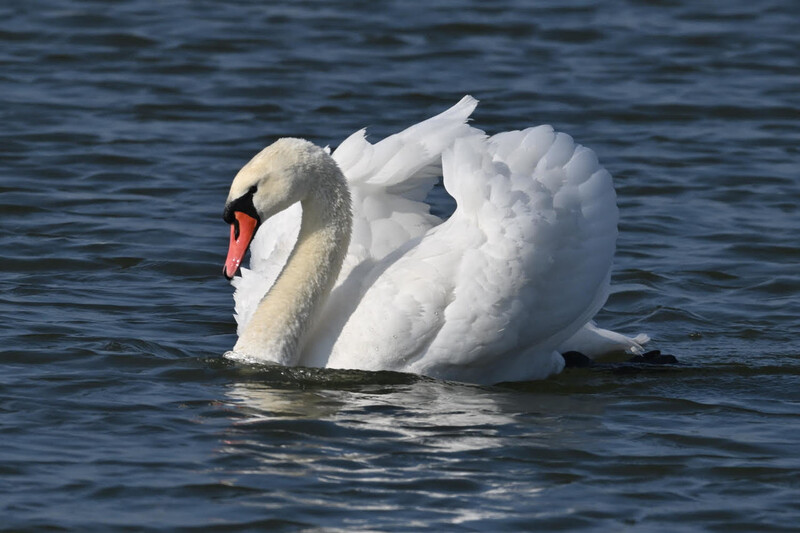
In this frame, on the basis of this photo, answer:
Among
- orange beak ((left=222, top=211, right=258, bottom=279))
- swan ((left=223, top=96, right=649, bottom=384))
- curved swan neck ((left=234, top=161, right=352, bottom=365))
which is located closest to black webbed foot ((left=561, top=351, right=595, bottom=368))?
swan ((left=223, top=96, right=649, bottom=384))

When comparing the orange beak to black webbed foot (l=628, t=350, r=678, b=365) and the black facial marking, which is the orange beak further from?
black webbed foot (l=628, t=350, r=678, b=365)

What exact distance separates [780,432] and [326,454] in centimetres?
217

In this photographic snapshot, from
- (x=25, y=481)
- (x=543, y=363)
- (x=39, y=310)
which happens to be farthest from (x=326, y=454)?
(x=39, y=310)

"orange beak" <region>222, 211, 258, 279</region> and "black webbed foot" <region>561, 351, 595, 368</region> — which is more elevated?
"orange beak" <region>222, 211, 258, 279</region>

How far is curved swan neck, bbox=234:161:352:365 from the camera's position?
8328mm

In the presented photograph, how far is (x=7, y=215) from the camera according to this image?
11898mm

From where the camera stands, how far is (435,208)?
12.3m

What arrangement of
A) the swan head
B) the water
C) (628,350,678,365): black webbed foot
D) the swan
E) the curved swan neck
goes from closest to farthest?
the water
the swan
the swan head
the curved swan neck
(628,350,678,365): black webbed foot

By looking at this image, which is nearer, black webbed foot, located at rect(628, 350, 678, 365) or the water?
the water

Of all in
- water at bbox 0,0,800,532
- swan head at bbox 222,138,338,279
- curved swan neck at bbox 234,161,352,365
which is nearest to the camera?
water at bbox 0,0,800,532

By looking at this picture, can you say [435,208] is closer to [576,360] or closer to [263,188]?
[576,360]

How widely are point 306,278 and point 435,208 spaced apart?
396 cm

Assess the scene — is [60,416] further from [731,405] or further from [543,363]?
[731,405]

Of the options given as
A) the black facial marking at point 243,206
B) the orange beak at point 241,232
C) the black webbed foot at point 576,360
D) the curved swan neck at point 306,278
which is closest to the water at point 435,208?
the black webbed foot at point 576,360
